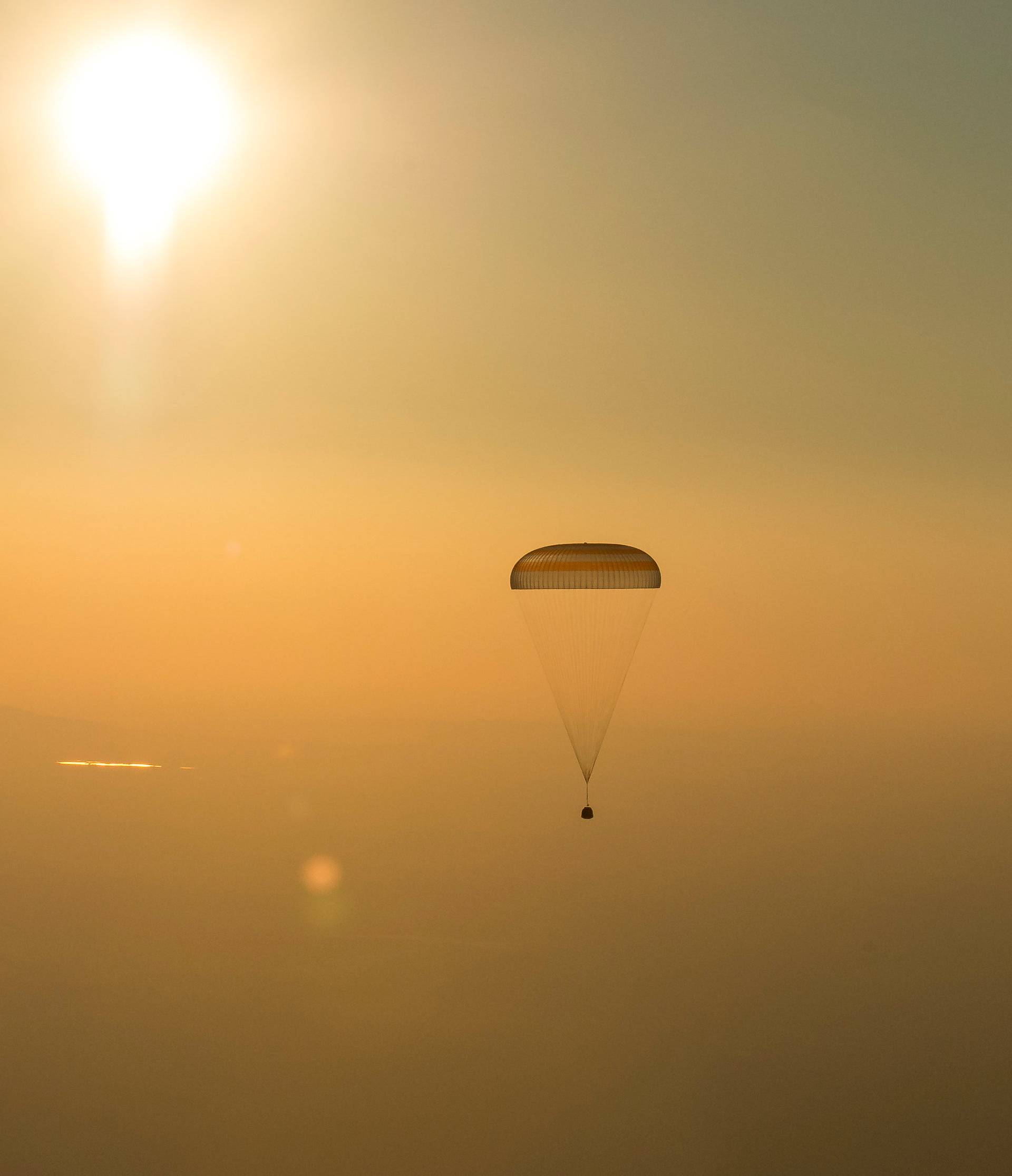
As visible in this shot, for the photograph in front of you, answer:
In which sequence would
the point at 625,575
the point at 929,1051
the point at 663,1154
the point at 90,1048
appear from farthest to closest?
the point at 929,1051, the point at 90,1048, the point at 663,1154, the point at 625,575

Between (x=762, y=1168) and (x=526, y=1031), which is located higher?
(x=526, y=1031)

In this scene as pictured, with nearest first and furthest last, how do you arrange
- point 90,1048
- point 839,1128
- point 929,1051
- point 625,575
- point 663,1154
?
1. point 625,575
2. point 663,1154
3. point 839,1128
4. point 90,1048
5. point 929,1051

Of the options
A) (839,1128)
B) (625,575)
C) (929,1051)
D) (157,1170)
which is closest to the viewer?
(625,575)

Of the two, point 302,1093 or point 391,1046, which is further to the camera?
point 391,1046

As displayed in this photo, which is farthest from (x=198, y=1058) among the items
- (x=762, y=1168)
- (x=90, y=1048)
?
(x=762, y=1168)

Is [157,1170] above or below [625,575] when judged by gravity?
below

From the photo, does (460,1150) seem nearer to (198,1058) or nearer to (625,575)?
(198,1058)

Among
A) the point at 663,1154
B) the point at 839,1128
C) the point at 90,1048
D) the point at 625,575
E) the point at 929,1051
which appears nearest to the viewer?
the point at 625,575

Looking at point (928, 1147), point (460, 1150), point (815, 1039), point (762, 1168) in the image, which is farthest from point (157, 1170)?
point (815, 1039)

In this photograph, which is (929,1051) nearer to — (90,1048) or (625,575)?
(90,1048)
